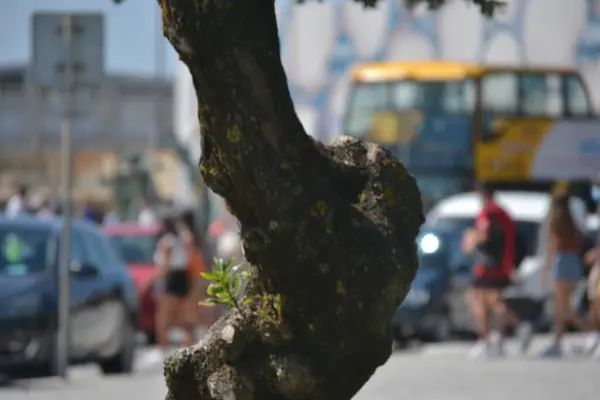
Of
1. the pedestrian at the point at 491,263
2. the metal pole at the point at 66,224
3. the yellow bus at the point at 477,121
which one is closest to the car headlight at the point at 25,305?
the metal pole at the point at 66,224

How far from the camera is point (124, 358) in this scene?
18.8 meters

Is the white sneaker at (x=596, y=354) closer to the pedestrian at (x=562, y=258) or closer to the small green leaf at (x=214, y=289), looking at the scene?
the pedestrian at (x=562, y=258)

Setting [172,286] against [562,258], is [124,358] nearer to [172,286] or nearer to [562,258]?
[172,286]

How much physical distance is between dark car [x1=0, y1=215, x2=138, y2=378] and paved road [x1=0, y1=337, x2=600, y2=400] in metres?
0.25

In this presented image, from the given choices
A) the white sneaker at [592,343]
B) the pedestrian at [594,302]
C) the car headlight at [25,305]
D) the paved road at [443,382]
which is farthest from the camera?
the white sneaker at [592,343]

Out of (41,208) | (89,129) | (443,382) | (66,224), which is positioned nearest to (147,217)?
(41,208)

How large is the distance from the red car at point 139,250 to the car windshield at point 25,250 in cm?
584

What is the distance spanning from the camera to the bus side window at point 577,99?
37.8 metres

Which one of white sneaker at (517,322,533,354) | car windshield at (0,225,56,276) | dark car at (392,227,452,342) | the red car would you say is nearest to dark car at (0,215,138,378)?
car windshield at (0,225,56,276)

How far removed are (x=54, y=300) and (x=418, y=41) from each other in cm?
2619

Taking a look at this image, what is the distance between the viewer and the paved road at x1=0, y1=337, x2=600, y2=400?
49.6 feet

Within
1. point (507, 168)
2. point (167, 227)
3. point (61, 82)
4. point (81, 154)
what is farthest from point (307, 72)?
point (81, 154)

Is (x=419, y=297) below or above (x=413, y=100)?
below

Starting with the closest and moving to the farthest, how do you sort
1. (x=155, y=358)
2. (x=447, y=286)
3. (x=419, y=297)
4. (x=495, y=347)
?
(x=495, y=347), (x=155, y=358), (x=419, y=297), (x=447, y=286)
